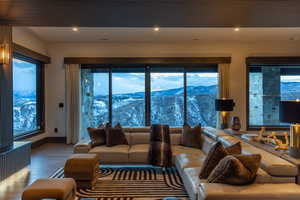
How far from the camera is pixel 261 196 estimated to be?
7.33ft

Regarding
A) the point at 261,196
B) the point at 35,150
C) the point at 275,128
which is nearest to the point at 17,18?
the point at 35,150

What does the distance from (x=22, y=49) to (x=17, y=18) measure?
6.70ft

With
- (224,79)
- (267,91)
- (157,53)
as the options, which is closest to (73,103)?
(157,53)

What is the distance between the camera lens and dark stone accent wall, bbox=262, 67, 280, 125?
7.77m

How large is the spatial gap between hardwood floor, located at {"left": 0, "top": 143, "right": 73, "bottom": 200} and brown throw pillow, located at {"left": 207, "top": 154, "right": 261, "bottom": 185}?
9.09 feet

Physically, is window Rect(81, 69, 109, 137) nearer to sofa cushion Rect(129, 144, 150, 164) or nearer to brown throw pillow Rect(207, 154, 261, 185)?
sofa cushion Rect(129, 144, 150, 164)

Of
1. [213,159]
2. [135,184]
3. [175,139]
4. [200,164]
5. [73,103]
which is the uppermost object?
[73,103]

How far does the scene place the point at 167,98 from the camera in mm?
7766

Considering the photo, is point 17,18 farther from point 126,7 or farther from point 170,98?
point 170,98

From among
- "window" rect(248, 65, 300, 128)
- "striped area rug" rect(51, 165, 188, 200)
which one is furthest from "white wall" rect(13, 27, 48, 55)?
"window" rect(248, 65, 300, 128)

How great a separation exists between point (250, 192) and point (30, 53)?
19.6ft

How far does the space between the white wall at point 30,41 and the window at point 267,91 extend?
6.41 m

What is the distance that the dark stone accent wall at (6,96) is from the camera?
13.6ft

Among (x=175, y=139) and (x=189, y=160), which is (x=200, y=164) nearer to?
(x=189, y=160)
